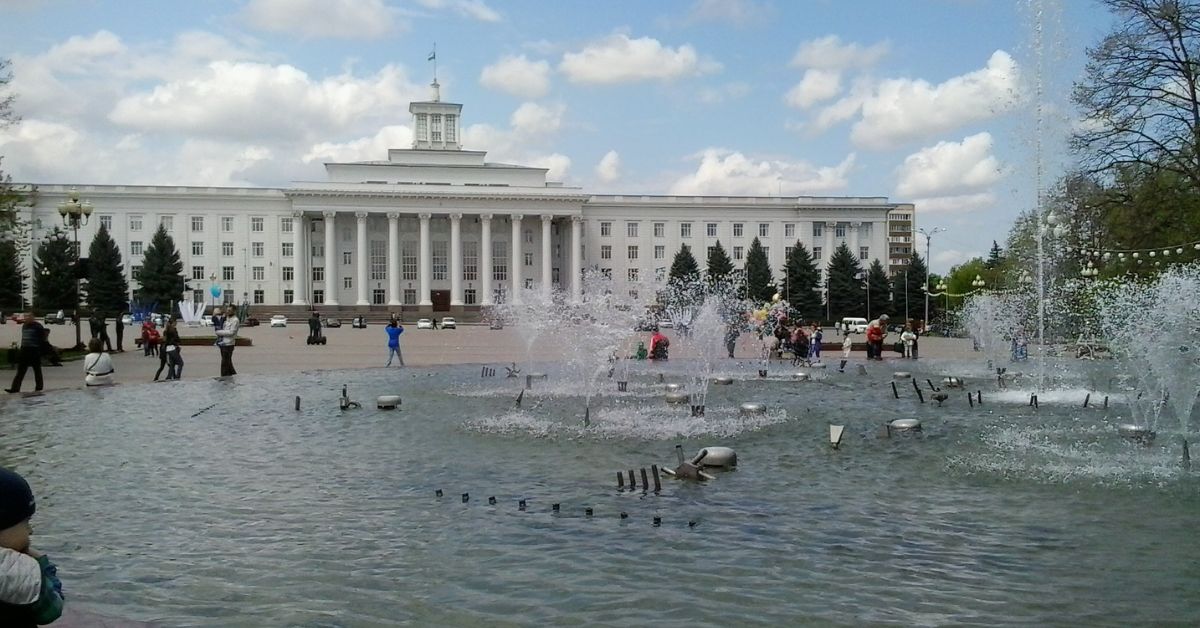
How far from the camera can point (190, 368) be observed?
26531 millimetres

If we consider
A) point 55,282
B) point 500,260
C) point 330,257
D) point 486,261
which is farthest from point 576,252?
point 55,282

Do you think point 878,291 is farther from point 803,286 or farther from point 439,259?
point 439,259

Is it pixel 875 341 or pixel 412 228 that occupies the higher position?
pixel 412 228

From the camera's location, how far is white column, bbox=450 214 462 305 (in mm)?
98625

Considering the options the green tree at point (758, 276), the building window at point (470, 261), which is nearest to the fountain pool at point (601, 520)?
the green tree at point (758, 276)

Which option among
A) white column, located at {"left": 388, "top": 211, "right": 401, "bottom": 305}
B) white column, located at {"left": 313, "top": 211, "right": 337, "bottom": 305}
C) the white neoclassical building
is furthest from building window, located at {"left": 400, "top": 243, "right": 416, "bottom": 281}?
white column, located at {"left": 313, "top": 211, "right": 337, "bottom": 305}

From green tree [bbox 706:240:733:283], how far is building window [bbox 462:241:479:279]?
2322 cm

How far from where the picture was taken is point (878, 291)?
91.4 m

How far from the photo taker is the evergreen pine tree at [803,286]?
89.9m

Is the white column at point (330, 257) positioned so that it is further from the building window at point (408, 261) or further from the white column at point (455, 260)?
the white column at point (455, 260)

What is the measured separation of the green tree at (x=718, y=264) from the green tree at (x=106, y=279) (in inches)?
2052

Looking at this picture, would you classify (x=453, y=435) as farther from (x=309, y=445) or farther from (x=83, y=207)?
(x=83, y=207)

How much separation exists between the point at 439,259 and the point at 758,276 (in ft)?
104

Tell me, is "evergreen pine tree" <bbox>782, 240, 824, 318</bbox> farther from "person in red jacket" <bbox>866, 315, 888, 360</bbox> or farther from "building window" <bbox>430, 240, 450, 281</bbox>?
"person in red jacket" <bbox>866, 315, 888, 360</bbox>
